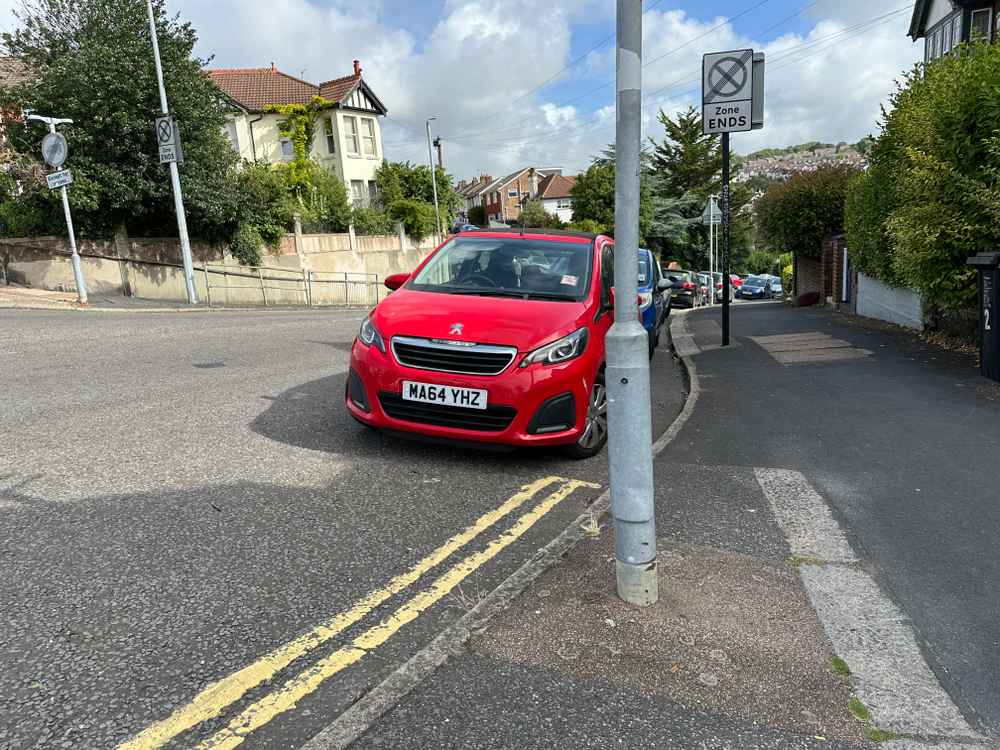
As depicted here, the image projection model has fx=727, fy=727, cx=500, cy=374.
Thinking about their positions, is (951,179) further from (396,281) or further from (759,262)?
(759,262)

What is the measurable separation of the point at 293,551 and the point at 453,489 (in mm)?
1263

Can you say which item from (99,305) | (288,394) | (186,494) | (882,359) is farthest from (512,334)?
(99,305)

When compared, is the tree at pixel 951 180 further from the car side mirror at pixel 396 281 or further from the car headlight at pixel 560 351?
the car side mirror at pixel 396 281

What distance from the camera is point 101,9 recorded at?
74.0 feet

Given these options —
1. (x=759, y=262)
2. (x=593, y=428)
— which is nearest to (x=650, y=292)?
(x=593, y=428)

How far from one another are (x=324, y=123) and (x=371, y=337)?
137ft

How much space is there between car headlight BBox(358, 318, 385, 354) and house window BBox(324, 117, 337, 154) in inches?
1606

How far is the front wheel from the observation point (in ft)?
17.6

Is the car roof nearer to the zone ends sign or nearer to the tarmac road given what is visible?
the tarmac road

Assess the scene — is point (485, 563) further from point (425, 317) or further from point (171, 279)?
point (171, 279)

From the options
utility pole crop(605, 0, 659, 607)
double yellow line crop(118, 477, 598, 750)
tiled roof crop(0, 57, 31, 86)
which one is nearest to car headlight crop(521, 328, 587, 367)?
double yellow line crop(118, 477, 598, 750)

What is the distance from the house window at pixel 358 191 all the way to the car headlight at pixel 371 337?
39.3 meters

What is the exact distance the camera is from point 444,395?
4.90 meters

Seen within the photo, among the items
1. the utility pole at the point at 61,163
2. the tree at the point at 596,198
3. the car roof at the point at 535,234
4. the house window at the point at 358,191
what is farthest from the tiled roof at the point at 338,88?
the car roof at the point at 535,234
